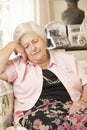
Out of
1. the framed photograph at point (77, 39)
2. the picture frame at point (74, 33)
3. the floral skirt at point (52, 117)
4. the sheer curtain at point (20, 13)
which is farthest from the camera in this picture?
the sheer curtain at point (20, 13)

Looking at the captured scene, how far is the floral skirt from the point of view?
178cm

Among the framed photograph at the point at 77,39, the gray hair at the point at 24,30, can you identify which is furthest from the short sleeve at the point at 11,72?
the framed photograph at the point at 77,39

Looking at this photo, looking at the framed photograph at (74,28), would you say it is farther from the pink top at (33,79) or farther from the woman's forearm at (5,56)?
the woman's forearm at (5,56)

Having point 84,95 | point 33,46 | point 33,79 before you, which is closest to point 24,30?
point 33,46

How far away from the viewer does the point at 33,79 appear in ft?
6.81

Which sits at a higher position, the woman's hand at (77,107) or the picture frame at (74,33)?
the picture frame at (74,33)

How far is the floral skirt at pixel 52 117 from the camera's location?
1.78 metres

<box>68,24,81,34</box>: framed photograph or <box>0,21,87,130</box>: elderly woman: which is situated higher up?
<box>68,24,81,34</box>: framed photograph

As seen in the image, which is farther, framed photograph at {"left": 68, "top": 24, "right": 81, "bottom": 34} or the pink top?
framed photograph at {"left": 68, "top": 24, "right": 81, "bottom": 34}

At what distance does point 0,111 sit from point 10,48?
1.53 feet

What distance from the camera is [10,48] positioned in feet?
6.83

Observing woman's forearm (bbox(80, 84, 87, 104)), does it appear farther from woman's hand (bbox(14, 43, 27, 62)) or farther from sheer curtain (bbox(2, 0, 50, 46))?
sheer curtain (bbox(2, 0, 50, 46))

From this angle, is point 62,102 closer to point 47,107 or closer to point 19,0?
point 47,107

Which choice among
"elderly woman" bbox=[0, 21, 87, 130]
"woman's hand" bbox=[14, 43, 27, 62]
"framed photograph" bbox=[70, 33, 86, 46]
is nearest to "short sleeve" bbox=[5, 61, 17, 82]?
"elderly woman" bbox=[0, 21, 87, 130]
